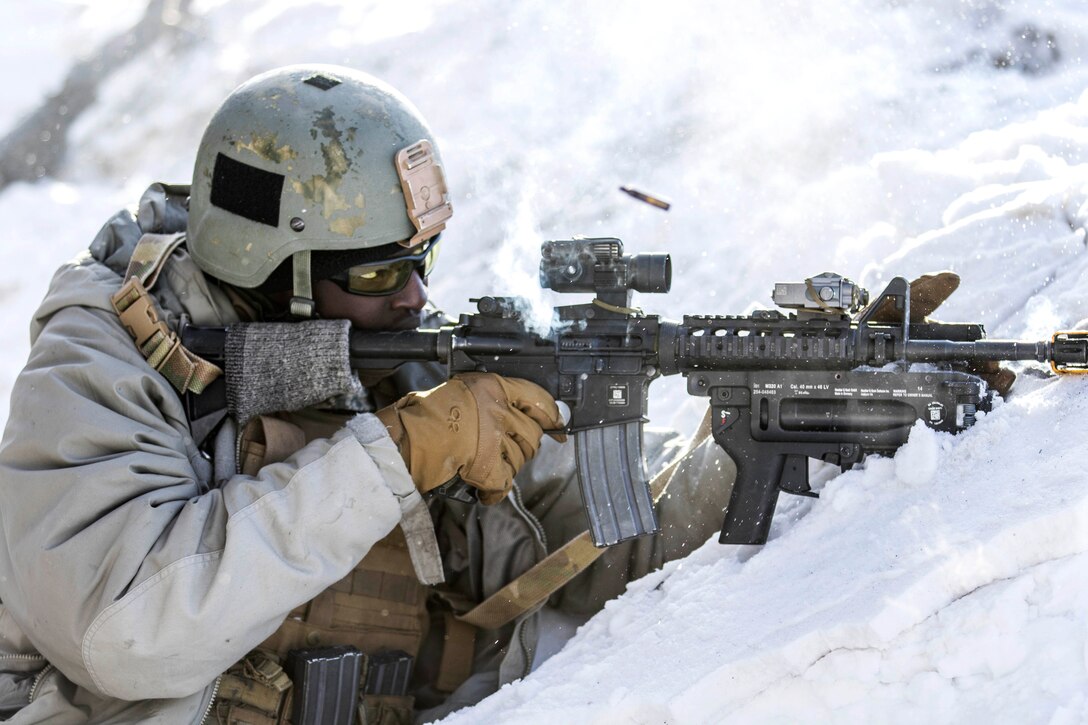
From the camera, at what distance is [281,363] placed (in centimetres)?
340

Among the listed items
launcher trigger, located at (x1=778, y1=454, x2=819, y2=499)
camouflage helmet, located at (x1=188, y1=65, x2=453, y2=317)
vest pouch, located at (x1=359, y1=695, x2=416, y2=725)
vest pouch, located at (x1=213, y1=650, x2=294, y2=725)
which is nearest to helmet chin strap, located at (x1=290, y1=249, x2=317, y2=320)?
camouflage helmet, located at (x1=188, y1=65, x2=453, y2=317)

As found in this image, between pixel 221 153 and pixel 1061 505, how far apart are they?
8.26 feet

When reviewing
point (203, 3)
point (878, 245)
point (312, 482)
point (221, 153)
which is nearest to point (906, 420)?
point (312, 482)

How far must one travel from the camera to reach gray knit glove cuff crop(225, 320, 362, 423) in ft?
11.1

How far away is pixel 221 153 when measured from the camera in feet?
11.7

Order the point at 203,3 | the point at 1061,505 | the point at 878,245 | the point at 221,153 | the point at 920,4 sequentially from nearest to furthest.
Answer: the point at 1061,505, the point at 221,153, the point at 878,245, the point at 920,4, the point at 203,3

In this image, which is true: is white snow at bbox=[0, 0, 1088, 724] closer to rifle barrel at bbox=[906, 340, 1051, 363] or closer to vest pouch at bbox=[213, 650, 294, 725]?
rifle barrel at bbox=[906, 340, 1051, 363]

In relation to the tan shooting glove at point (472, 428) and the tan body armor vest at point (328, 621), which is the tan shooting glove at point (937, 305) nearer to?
the tan shooting glove at point (472, 428)

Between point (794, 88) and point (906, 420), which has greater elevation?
point (794, 88)

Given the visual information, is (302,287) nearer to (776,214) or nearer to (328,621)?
(328,621)

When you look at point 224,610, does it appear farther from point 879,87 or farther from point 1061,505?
point 879,87

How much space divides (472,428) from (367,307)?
63cm

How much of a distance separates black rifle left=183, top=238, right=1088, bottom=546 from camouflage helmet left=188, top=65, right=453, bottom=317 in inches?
11.6

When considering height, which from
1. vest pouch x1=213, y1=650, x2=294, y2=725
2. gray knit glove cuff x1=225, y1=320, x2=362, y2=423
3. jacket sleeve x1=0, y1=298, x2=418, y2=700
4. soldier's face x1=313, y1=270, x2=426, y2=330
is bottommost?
vest pouch x1=213, y1=650, x2=294, y2=725
